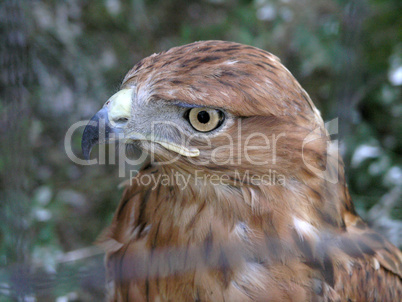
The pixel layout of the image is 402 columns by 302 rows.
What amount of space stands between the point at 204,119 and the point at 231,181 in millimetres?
243

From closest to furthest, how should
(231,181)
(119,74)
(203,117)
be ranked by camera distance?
(203,117) → (231,181) → (119,74)

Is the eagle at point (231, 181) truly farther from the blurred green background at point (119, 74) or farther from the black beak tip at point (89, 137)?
the blurred green background at point (119, 74)

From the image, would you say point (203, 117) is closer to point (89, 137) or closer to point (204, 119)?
point (204, 119)

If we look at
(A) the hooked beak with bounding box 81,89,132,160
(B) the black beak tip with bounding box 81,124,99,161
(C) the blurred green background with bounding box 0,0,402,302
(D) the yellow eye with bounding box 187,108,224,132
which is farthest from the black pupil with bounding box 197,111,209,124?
(C) the blurred green background with bounding box 0,0,402,302

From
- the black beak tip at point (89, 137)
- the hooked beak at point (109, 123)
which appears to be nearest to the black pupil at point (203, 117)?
the hooked beak at point (109, 123)

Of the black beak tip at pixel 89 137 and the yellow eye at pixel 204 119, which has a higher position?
the yellow eye at pixel 204 119

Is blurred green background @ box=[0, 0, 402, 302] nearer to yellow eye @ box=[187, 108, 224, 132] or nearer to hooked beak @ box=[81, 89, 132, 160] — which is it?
hooked beak @ box=[81, 89, 132, 160]

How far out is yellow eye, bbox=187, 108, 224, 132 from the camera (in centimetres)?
132

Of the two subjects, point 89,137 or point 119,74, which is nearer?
point 89,137

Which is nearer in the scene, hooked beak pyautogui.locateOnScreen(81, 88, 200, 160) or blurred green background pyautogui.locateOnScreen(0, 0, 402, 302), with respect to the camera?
hooked beak pyautogui.locateOnScreen(81, 88, 200, 160)

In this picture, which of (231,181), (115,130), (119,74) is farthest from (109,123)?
(119,74)

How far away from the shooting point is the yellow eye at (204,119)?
132 cm

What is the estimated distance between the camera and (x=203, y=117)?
4.37 ft

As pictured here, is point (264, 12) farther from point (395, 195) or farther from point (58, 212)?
point (58, 212)
